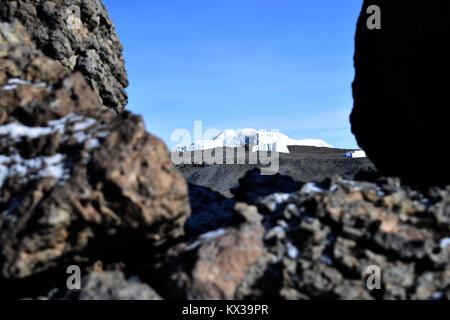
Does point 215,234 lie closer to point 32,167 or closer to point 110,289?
point 110,289

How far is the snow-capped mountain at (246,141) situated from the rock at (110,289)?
699 inches

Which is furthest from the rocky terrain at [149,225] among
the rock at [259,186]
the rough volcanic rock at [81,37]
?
the rough volcanic rock at [81,37]

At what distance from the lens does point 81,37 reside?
720 centimetres

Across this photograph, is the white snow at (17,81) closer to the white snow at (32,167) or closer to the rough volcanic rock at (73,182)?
the rough volcanic rock at (73,182)

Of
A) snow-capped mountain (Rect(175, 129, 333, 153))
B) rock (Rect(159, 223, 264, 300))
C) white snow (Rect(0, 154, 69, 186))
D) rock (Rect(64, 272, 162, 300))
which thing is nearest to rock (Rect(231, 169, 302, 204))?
rock (Rect(159, 223, 264, 300))

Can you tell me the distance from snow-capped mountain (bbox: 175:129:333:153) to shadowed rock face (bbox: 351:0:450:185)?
15.2 meters

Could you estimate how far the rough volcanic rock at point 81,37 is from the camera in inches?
255

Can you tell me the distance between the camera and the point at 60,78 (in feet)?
15.4

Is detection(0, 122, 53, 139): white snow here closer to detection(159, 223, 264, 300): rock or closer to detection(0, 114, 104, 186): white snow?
detection(0, 114, 104, 186): white snow

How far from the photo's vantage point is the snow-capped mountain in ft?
74.5
